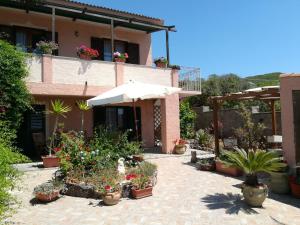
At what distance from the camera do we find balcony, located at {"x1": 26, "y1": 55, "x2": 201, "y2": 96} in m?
12.1

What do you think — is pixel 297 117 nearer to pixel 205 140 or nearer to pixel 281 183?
pixel 281 183

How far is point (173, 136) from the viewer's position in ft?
48.6

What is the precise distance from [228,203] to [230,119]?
1307 centimetres

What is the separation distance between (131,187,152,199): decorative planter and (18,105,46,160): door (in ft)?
23.0

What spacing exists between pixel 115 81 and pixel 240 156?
7.82m

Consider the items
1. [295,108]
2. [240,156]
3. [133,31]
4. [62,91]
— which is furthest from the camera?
[133,31]

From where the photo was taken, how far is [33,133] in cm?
1347

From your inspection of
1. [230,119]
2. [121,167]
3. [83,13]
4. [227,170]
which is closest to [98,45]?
[83,13]

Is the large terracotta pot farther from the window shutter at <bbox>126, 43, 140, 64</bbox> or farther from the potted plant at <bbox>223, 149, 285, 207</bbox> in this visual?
the window shutter at <bbox>126, 43, 140, 64</bbox>

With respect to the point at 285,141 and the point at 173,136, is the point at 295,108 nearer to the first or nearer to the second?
the point at 285,141

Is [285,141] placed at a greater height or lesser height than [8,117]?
lesser

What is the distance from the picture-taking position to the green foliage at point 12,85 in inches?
410

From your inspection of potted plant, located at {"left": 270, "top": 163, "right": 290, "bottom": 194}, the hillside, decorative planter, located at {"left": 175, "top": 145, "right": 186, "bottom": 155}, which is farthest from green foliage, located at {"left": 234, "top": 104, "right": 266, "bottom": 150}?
the hillside

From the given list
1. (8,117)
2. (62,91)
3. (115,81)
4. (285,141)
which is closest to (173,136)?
(115,81)
